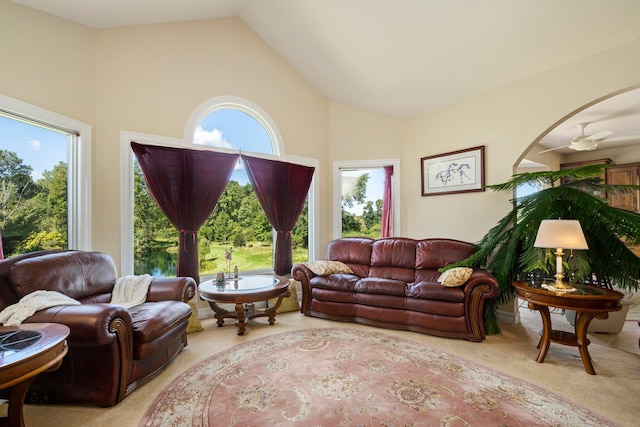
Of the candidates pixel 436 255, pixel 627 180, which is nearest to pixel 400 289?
pixel 436 255

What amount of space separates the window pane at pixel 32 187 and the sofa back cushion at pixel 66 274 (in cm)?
45

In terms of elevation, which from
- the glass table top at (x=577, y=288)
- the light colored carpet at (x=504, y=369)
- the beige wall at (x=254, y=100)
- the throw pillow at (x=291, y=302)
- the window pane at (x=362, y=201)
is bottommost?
the light colored carpet at (x=504, y=369)

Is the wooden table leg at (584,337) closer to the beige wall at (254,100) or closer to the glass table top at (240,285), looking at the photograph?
the beige wall at (254,100)

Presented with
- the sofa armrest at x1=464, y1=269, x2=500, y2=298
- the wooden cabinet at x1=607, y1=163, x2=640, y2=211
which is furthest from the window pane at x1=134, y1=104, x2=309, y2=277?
the wooden cabinet at x1=607, y1=163, x2=640, y2=211

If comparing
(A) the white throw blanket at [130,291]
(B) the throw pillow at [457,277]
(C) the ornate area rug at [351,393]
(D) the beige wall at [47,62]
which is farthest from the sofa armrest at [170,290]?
(B) the throw pillow at [457,277]

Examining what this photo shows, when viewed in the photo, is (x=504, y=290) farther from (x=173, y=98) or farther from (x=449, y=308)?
(x=173, y=98)

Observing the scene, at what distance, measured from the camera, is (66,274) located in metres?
2.29

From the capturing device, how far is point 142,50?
128 inches

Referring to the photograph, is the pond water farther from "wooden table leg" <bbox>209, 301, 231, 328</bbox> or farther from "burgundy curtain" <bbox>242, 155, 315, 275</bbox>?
"burgundy curtain" <bbox>242, 155, 315, 275</bbox>

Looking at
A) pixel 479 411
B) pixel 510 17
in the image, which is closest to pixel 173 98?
pixel 510 17

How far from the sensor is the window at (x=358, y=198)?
4742mm

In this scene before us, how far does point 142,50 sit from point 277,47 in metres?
1.75

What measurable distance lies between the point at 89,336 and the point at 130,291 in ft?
3.19

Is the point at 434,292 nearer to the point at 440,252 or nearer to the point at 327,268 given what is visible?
the point at 440,252
